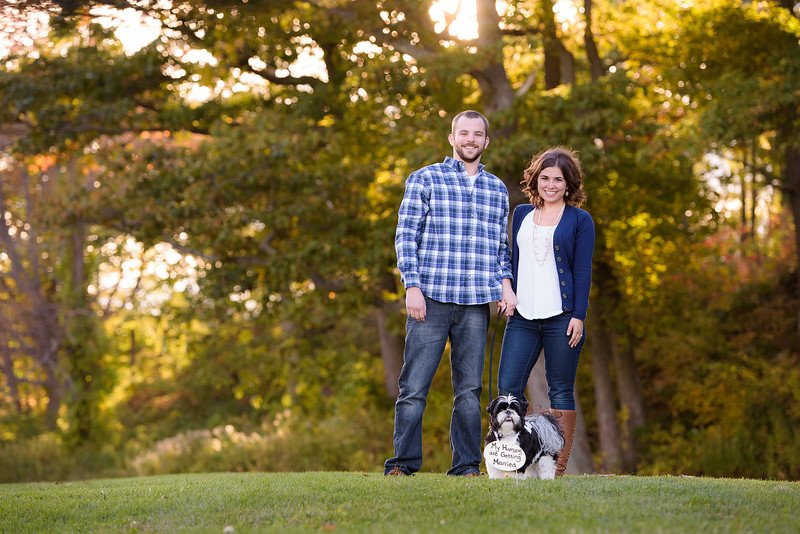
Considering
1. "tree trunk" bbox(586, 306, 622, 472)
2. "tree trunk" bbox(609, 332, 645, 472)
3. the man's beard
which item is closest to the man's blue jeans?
the man's beard

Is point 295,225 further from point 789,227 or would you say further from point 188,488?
point 789,227

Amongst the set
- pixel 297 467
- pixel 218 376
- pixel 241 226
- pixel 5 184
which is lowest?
pixel 297 467

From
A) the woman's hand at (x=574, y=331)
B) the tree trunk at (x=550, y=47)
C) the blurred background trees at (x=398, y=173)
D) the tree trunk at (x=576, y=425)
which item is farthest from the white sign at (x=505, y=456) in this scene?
the tree trunk at (x=550, y=47)

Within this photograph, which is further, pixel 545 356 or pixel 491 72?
pixel 491 72

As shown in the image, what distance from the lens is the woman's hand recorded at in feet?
17.0

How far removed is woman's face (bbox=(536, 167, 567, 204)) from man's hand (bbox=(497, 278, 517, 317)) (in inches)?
24.6

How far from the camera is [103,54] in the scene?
1372 centimetres

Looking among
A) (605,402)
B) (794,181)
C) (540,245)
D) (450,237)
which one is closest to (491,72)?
(794,181)

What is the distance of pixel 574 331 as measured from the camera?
5.21m

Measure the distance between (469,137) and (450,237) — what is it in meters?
0.64

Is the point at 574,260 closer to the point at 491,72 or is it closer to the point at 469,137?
the point at 469,137

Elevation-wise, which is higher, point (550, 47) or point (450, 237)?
point (550, 47)

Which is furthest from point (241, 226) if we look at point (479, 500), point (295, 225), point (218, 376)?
point (479, 500)

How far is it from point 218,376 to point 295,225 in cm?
729
